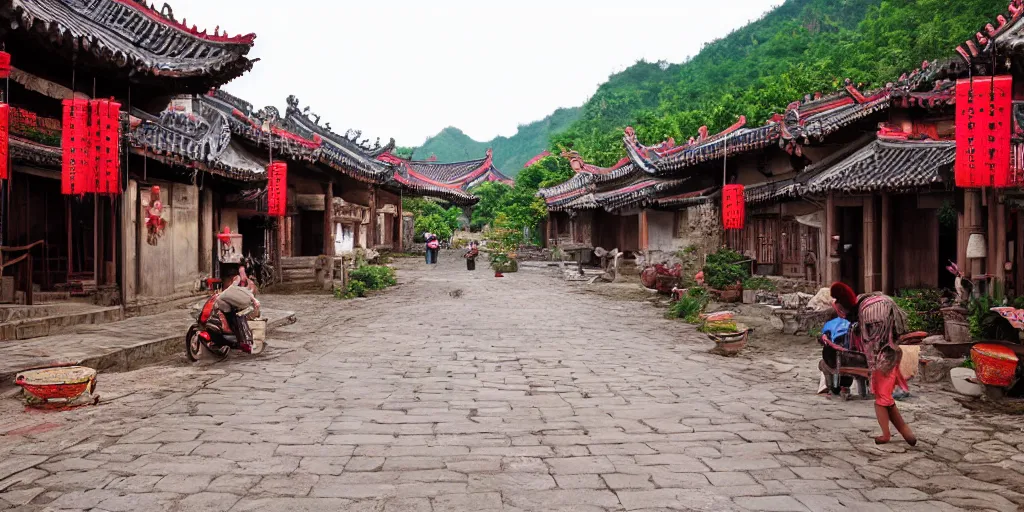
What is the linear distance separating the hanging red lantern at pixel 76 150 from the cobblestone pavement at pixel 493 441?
111 inches

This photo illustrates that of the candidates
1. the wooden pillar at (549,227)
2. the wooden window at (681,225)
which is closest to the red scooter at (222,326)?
the wooden window at (681,225)

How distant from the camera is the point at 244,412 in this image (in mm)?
6289

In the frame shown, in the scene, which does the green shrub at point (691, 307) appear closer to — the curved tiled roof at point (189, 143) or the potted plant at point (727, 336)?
the potted plant at point (727, 336)

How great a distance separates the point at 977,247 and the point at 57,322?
12.8 m

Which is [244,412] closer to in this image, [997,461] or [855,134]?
[997,461]

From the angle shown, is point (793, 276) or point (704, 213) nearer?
point (793, 276)

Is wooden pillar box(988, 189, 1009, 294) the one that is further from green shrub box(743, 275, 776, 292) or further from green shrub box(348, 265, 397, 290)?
green shrub box(348, 265, 397, 290)

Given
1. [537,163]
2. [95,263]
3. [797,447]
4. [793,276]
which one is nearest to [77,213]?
[95,263]

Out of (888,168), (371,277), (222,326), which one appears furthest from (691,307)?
(371,277)

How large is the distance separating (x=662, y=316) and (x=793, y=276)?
3836 millimetres

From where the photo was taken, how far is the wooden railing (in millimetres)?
9704

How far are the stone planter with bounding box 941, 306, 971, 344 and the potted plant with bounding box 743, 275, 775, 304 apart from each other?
18.7 feet

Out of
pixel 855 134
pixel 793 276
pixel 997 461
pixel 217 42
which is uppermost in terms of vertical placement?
pixel 217 42

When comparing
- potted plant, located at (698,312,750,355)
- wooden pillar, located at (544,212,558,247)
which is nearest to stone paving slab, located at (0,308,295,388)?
potted plant, located at (698,312,750,355)
